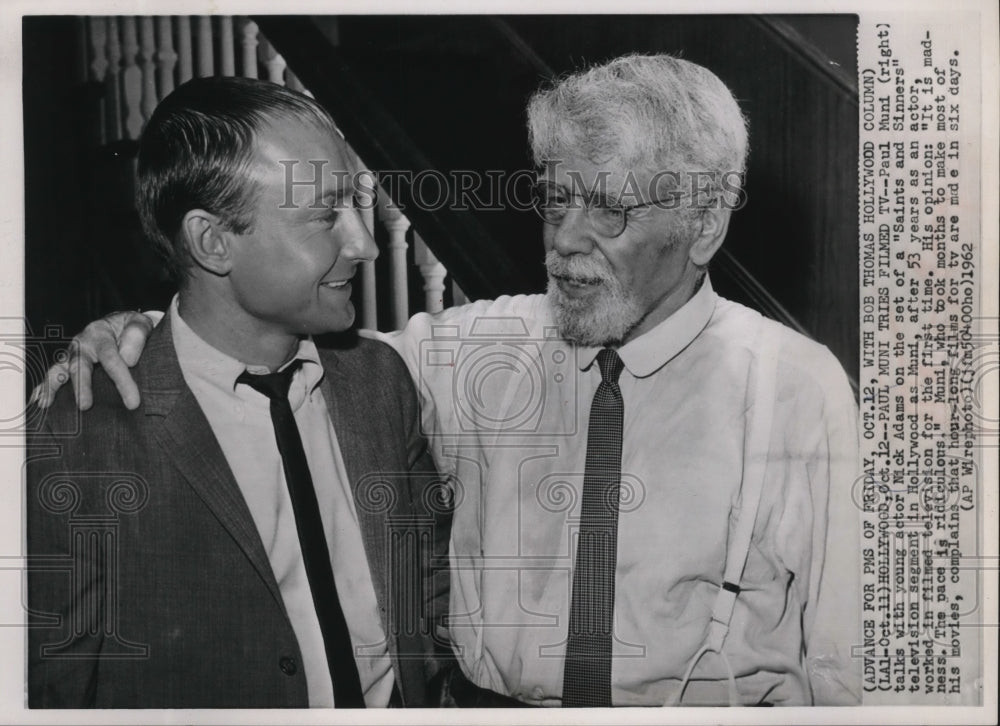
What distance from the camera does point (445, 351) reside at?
88.4 inches

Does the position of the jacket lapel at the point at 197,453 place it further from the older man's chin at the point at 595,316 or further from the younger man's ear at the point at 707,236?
the younger man's ear at the point at 707,236

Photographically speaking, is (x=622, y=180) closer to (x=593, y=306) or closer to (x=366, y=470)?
(x=593, y=306)

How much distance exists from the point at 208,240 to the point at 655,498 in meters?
1.00

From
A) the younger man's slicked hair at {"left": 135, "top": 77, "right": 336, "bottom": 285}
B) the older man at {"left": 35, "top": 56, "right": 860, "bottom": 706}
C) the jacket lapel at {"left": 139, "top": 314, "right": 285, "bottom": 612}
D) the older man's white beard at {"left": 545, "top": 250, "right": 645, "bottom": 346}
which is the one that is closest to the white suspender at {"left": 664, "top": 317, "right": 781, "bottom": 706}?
the older man at {"left": 35, "top": 56, "right": 860, "bottom": 706}

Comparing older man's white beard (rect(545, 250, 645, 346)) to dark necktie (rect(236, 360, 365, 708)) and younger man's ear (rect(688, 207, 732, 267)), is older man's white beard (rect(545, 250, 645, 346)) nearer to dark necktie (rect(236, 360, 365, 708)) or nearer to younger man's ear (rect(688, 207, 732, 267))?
younger man's ear (rect(688, 207, 732, 267))

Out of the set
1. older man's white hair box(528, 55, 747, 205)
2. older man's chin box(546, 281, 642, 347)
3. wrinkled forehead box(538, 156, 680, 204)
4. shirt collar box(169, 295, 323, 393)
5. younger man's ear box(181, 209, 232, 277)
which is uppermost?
older man's white hair box(528, 55, 747, 205)

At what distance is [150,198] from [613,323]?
0.93 meters

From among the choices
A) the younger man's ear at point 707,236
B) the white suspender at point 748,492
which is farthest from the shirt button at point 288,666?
the younger man's ear at point 707,236

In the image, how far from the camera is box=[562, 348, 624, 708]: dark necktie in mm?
2203

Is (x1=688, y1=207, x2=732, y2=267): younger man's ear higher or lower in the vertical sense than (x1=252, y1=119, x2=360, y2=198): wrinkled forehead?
lower

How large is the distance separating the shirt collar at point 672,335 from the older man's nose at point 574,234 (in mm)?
212

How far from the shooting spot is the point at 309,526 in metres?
2.18

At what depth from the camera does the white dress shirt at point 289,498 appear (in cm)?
215

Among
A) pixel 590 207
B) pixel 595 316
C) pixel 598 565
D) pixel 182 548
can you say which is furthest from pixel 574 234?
pixel 182 548
